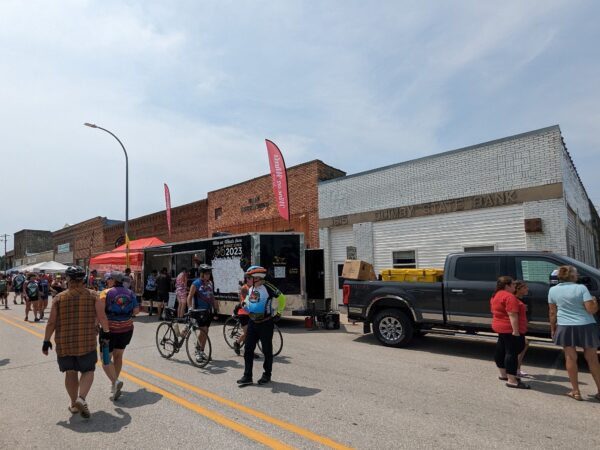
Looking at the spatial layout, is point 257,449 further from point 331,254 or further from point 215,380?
point 331,254

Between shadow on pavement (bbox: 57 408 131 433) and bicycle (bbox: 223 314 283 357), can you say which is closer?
shadow on pavement (bbox: 57 408 131 433)

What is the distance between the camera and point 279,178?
17.9m

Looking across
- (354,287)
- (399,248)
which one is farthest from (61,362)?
(399,248)

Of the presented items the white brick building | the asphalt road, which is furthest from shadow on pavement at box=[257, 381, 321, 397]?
the white brick building

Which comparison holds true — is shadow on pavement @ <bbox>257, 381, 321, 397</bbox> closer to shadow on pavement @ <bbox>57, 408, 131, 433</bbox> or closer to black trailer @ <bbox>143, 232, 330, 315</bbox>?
shadow on pavement @ <bbox>57, 408, 131, 433</bbox>

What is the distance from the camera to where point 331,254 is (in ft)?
57.5

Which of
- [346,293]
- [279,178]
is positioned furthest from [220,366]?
[279,178]

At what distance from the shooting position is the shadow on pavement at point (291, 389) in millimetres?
5609

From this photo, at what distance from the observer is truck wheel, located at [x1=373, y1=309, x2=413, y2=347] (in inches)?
341

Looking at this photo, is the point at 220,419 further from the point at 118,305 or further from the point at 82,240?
the point at 82,240

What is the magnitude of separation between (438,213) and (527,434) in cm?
1053

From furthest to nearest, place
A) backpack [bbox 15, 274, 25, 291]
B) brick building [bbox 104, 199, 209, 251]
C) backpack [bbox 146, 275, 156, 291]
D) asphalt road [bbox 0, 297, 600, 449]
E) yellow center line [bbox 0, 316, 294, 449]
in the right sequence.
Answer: brick building [bbox 104, 199, 209, 251]
backpack [bbox 15, 274, 25, 291]
backpack [bbox 146, 275, 156, 291]
asphalt road [bbox 0, 297, 600, 449]
yellow center line [bbox 0, 316, 294, 449]

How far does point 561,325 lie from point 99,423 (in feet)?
19.4

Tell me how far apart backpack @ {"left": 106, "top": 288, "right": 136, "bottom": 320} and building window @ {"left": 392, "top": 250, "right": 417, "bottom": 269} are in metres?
10.9
